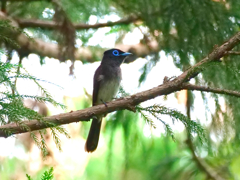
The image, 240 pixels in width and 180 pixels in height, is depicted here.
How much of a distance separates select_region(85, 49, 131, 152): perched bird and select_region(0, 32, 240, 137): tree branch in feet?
5.07

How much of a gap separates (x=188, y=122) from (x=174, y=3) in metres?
1.26

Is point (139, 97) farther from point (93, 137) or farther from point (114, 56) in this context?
point (114, 56)

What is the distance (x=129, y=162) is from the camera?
384 cm

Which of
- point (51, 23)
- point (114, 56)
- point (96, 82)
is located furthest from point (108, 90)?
point (51, 23)

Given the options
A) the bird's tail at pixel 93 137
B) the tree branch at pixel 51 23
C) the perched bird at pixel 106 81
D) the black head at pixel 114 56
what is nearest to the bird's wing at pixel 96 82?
the perched bird at pixel 106 81

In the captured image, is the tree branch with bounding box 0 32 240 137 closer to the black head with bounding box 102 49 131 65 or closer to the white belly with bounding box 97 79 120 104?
the white belly with bounding box 97 79 120 104

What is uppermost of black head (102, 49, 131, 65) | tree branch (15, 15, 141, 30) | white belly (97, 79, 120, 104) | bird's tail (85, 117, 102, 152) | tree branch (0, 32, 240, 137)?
tree branch (15, 15, 141, 30)

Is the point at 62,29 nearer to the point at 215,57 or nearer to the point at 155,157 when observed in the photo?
the point at 215,57

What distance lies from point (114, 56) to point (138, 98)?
2368 millimetres

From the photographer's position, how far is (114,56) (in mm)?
4711

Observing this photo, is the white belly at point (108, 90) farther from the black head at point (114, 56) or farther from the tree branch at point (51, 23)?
the tree branch at point (51, 23)

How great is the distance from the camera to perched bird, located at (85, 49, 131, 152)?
163 inches

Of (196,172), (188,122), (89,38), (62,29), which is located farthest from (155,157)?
(188,122)

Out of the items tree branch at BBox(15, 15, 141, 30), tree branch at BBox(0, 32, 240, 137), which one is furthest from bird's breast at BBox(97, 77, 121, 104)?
tree branch at BBox(0, 32, 240, 137)
